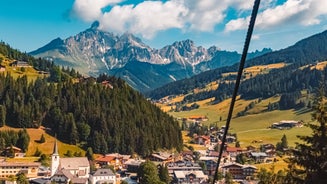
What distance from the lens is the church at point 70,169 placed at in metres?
103

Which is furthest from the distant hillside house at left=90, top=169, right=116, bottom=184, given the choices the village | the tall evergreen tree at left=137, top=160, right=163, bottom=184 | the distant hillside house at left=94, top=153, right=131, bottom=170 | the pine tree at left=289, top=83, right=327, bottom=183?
the pine tree at left=289, top=83, right=327, bottom=183

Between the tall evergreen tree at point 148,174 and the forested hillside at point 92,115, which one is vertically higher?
the forested hillside at point 92,115

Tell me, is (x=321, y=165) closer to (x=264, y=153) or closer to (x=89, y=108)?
(x=264, y=153)

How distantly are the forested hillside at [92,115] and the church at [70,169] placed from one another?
27.1 m

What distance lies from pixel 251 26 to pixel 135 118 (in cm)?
15901

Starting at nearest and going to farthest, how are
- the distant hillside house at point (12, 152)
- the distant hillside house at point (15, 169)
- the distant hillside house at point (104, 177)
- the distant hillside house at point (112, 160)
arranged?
1. the distant hillside house at point (15, 169)
2. the distant hillside house at point (104, 177)
3. the distant hillside house at point (12, 152)
4. the distant hillside house at point (112, 160)

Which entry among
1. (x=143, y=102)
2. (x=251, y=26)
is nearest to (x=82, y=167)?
(x=143, y=102)

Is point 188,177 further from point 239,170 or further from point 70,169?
point 70,169

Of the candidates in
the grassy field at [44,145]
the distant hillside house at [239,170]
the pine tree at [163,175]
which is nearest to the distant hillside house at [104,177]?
the pine tree at [163,175]

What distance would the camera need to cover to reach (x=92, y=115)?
157 metres

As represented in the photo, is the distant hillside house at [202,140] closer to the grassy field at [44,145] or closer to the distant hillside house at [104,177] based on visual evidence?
the grassy field at [44,145]

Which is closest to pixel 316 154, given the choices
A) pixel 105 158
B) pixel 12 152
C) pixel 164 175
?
pixel 164 175

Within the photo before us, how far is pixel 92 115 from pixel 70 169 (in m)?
46.8

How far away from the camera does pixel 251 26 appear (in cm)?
430
